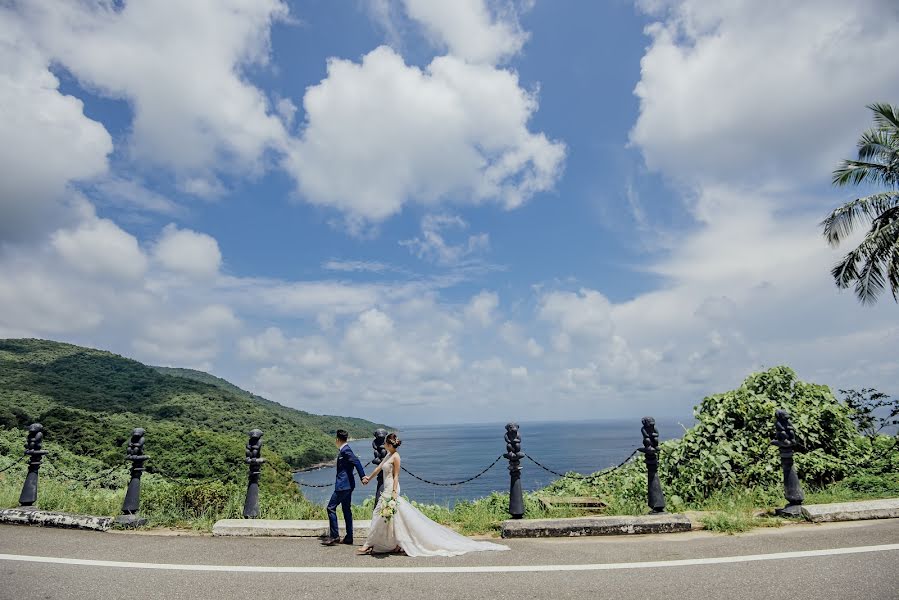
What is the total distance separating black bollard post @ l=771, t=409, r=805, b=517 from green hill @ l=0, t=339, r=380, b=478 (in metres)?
44.8

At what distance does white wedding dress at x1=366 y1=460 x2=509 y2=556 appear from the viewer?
6477 millimetres

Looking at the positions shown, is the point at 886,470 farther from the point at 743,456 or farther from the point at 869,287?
the point at 869,287

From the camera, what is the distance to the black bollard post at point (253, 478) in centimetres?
837

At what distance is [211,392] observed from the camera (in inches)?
4326

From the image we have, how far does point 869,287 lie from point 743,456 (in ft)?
35.2

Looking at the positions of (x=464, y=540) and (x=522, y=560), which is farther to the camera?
(x=464, y=540)

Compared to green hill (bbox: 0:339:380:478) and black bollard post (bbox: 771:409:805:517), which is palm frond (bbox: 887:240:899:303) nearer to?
black bollard post (bbox: 771:409:805:517)

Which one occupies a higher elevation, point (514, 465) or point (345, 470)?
point (514, 465)

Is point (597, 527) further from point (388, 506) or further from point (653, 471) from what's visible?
point (388, 506)

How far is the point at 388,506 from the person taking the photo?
6711 mm

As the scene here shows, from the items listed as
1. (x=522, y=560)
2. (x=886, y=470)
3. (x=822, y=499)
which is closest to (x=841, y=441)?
(x=886, y=470)

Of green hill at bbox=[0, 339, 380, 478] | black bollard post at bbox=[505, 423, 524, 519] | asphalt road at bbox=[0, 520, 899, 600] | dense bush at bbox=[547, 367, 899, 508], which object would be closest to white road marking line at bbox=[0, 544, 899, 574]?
asphalt road at bbox=[0, 520, 899, 600]

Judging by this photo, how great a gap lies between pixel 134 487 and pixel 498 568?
21.1ft

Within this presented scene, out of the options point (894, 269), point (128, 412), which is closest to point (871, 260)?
point (894, 269)
